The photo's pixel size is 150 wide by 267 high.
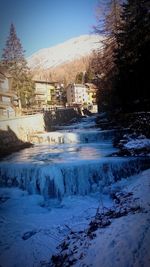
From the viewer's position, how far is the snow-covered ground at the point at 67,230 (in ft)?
18.8

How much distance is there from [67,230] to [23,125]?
14.8 metres

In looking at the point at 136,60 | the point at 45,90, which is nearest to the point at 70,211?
the point at 136,60

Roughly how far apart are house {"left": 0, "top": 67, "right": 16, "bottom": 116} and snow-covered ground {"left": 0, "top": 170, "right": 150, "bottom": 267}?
55.3 feet

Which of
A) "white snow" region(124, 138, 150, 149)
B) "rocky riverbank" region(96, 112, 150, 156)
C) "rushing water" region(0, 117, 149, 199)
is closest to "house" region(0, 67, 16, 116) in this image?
"rocky riverbank" region(96, 112, 150, 156)

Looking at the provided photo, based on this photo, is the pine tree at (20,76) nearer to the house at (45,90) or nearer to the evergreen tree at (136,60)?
the evergreen tree at (136,60)

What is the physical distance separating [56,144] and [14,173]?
8.36 meters

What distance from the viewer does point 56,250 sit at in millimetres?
7297

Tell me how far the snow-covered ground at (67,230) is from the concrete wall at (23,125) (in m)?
7.98

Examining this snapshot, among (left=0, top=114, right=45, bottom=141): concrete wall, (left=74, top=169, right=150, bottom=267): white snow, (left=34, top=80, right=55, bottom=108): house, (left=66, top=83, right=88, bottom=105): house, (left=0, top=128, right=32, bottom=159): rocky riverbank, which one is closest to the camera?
(left=74, top=169, right=150, bottom=267): white snow

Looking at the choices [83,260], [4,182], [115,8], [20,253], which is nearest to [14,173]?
[4,182]

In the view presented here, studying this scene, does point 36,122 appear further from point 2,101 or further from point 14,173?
point 14,173

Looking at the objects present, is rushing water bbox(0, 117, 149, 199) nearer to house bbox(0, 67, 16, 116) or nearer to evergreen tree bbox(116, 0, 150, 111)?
evergreen tree bbox(116, 0, 150, 111)

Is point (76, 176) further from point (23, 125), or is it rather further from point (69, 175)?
point (23, 125)

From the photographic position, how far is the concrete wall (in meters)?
19.4
